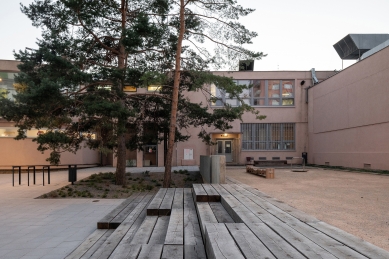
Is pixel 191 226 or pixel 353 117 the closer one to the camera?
pixel 191 226

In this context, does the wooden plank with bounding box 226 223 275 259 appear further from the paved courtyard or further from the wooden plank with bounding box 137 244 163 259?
the paved courtyard

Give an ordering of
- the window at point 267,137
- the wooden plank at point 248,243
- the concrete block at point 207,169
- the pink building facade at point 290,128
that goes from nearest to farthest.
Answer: the wooden plank at point 248,243 < the concrete block at point 207,169 < the pink building facade at point 290,128 < the window at point 267,137

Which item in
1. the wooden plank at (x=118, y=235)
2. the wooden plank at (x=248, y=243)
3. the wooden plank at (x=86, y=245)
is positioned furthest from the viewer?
the wooden plank at (x=86, y=245)

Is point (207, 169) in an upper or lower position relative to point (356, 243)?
lower

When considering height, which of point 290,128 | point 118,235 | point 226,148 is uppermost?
point 290,128

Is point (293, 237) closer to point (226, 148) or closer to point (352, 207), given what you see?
point (352, 207)

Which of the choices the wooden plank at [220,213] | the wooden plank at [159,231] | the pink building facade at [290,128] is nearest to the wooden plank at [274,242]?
the wooden plank at [220,213]

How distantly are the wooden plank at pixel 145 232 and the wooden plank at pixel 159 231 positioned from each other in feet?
0.17

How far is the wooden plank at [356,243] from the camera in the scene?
2.18m

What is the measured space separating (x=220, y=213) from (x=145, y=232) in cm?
115

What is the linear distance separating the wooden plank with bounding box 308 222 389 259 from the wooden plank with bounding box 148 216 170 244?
1.72 meters

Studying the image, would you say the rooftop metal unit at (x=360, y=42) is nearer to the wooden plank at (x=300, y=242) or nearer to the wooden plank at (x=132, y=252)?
the wooden plank at (x=300, y=242)

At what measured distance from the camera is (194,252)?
2.84 meters

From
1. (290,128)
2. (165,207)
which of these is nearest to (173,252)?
(165,207)
